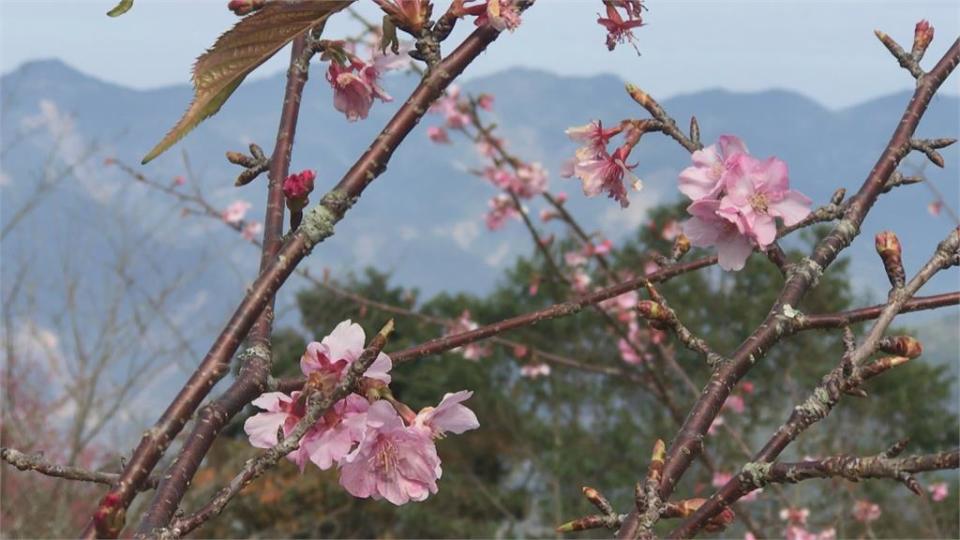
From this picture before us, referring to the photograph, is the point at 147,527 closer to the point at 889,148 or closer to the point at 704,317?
the point at 889,148

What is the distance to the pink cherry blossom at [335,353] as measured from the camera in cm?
89

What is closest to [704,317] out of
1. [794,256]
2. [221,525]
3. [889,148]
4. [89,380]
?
[794,256]

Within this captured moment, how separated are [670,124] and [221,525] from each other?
6.62 meters

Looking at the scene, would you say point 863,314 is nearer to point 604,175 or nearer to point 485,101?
point 604,175

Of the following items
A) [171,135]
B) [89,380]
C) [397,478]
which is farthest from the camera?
[89,380]

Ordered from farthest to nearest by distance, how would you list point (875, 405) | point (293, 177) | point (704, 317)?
point (704, 317) < point (875, 405) < point (293, 177)

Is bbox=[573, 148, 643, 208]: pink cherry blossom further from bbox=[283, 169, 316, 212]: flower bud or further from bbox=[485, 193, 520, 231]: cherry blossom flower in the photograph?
bbox=[485, 193, 520, 231]: cherry blossom flower

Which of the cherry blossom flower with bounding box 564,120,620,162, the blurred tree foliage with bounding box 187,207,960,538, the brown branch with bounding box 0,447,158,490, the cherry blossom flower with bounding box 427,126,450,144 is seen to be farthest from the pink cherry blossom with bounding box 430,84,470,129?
the brown branch with bounding box 0,447,158,490

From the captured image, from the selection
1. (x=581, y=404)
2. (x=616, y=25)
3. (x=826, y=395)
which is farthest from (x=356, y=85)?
(x=581, y=404)

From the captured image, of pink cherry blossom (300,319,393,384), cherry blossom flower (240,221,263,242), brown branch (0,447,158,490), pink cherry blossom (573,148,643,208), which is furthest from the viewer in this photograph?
cherry blossom flower (240,221,263,242)

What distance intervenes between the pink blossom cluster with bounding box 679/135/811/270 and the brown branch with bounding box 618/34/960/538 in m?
0.06

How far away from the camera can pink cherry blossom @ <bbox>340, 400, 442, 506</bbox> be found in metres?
0.93

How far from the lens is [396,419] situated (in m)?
0.88

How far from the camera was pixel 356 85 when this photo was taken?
1148mm
